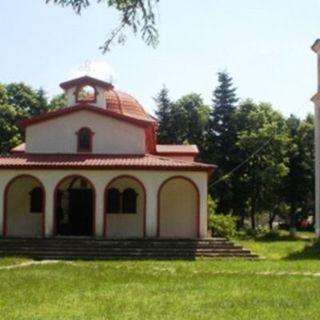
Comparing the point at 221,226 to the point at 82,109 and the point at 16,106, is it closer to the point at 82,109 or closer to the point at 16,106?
the point at 82,109

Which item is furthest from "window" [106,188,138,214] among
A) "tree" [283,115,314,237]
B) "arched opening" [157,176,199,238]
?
"tree" [283,115,314,237]

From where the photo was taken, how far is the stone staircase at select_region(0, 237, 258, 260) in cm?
2367

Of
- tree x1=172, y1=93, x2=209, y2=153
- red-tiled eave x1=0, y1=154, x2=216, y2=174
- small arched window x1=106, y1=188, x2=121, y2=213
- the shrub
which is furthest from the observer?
tree x1=172, y1=93, x2=209, y2=153

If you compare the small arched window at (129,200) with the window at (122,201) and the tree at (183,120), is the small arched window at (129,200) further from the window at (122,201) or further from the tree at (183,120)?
the tree at (183,120)

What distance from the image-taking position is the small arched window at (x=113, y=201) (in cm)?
2788

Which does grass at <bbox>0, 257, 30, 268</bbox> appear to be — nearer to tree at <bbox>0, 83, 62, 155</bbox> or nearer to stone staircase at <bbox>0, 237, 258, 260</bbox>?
stone staircase at <bbox>0, 237, 258, 260</bbox>

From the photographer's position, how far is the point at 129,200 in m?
28.1

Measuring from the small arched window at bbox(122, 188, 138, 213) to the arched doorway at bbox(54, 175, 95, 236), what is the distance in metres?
1.39

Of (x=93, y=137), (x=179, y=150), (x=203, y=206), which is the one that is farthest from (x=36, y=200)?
(x=179, y=150)

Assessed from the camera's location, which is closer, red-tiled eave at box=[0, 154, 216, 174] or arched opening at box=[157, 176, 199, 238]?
red-tiled eave at box=[0, 154, 216, 174]

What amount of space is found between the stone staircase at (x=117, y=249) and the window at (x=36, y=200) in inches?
128

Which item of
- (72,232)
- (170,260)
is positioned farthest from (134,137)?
(170,260)

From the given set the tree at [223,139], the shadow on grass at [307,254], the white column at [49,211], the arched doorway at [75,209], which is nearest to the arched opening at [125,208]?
the arched doorway at [75,209]

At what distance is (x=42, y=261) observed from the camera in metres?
22.3
